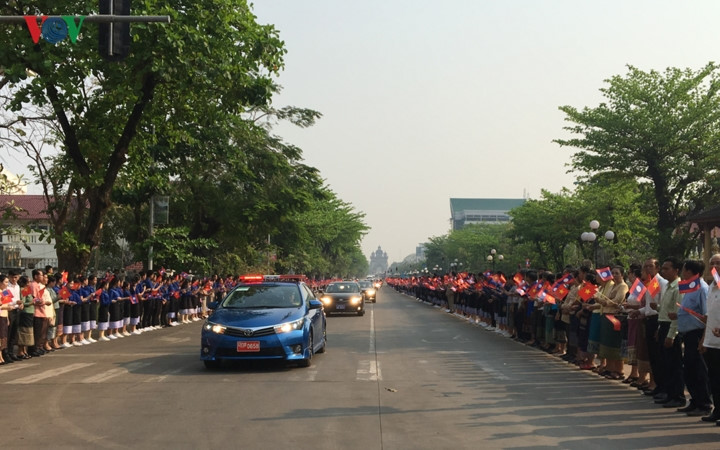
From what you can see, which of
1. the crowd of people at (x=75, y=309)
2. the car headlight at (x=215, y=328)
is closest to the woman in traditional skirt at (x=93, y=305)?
the crowd of people at (x=75, y=309)

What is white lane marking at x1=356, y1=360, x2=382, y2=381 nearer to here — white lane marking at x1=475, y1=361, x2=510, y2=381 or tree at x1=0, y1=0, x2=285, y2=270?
white lane marking at x1=475, y1=361, x2=510, y2=381

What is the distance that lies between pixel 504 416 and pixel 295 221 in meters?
44.3

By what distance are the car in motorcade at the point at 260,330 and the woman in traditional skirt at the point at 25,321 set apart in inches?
180

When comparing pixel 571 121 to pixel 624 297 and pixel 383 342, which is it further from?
pixel 624 297

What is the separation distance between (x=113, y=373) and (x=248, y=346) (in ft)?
7.70

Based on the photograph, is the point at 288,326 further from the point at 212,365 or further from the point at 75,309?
the point at 75,309

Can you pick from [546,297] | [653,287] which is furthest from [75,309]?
[653,287]

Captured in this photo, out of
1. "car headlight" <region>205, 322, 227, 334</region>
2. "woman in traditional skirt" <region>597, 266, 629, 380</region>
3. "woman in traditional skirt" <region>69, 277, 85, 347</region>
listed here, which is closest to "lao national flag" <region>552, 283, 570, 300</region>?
"woman in traditional skirt" <region>597, 266, 629, 380</region>

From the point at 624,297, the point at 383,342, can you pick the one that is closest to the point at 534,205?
the point at 383,342

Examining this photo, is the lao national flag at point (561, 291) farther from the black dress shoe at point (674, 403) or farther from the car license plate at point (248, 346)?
the car license plate at point (248, 346)

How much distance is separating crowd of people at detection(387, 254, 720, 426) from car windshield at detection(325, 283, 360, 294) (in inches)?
577

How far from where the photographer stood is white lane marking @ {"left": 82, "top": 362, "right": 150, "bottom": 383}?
42.4 feet

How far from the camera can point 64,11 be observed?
21.5 m

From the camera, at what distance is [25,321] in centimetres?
1697
